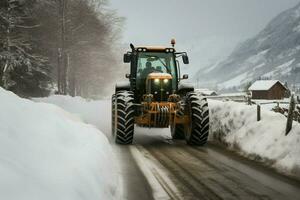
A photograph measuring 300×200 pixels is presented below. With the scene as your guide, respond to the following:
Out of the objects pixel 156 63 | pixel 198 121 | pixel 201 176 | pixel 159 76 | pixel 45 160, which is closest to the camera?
Result: pixel 45 160

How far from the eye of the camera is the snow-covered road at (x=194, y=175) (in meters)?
6.43

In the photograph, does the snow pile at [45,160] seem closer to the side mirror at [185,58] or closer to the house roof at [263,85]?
the side mirror at [185,58]

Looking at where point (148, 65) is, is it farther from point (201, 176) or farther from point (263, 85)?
point (263, 85)

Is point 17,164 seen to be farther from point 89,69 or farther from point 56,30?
point 89,69

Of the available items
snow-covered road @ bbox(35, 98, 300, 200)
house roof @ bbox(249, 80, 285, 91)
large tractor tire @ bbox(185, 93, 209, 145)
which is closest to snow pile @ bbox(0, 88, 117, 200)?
snow-covered road @ bbox(35, 98, 300, 200)

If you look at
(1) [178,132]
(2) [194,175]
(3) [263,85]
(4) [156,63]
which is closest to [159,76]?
(4) [156,63]

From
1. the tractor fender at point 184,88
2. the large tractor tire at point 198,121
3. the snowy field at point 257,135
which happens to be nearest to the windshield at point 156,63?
the tractor fender at point 184,88

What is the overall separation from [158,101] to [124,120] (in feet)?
4.71

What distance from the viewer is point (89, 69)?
1720 inches

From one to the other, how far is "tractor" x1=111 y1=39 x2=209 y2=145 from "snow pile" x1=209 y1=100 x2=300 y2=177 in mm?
829

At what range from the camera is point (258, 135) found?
10.0 m

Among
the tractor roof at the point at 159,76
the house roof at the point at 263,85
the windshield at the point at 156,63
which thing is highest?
the house roof at the point at 263,85

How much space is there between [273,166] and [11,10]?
728 inches

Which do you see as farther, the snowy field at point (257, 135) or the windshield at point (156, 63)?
the windshield at point (156, 63)
